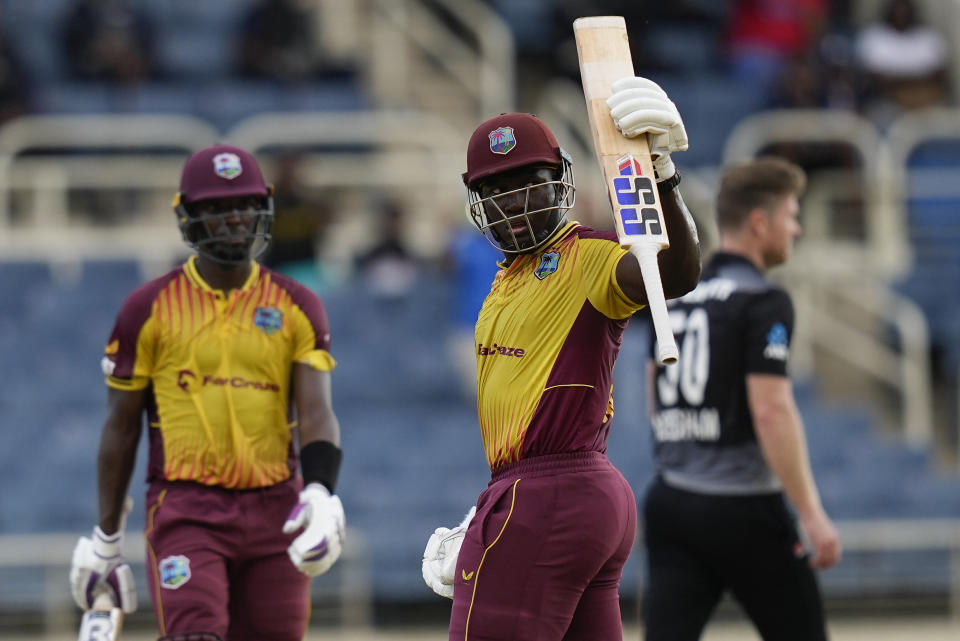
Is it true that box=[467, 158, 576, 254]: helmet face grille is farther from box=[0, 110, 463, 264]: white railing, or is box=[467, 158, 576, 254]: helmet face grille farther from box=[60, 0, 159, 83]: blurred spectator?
box=[60, 0, 159, 83]: blurred spectator

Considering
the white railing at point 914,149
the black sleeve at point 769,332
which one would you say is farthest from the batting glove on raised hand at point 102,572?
the white railing at point 914,149

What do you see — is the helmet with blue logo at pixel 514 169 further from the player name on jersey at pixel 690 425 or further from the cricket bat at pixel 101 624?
the cricket bat at pixel 101 624

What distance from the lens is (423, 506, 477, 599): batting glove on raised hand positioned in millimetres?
5051

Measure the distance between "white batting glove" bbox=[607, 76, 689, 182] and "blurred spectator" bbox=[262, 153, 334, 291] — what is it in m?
7.00

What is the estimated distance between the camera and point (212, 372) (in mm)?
5949

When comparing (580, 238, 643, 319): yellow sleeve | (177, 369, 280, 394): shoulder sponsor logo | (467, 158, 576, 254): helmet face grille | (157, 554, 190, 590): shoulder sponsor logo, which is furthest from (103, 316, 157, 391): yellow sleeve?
(580, 238, 643, 319): yellow sleeve

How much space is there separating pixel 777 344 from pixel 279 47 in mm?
8407

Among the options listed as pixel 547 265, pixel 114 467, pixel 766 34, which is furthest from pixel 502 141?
pixel 766 34

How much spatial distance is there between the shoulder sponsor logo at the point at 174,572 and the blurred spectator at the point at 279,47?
8.27 metres

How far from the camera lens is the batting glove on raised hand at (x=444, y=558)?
5051 millimetres

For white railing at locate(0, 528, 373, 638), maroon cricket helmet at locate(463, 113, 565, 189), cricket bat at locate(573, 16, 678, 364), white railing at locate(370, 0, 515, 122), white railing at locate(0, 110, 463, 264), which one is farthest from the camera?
white railing at locate(370, 0, 515, 122)

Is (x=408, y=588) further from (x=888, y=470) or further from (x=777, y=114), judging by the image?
(x=777, y=114)

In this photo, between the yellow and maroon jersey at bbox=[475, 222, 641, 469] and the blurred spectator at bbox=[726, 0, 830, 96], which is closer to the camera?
the yellow and maroon jersey at bbox=[475, 222, 641, 469]

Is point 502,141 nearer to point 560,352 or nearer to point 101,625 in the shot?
point 560,352
